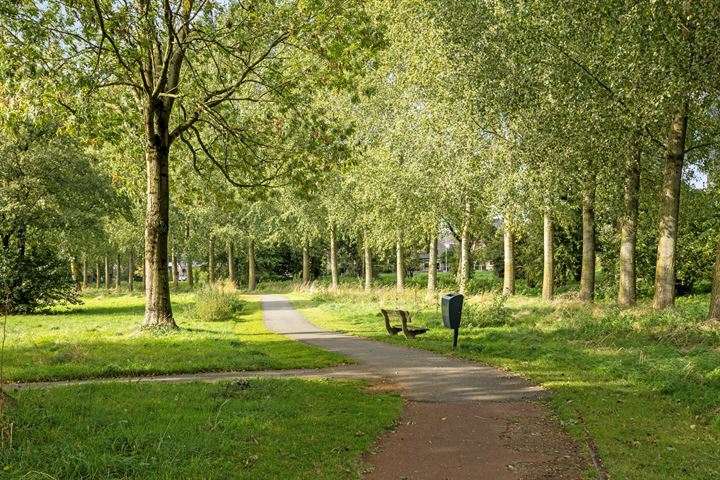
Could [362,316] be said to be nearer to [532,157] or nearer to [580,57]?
[532,157]

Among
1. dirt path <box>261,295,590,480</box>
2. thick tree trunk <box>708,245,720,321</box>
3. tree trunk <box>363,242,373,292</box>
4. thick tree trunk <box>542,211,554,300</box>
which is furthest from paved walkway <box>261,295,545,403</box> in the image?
tree trunk <box>363,242,373,292</box>

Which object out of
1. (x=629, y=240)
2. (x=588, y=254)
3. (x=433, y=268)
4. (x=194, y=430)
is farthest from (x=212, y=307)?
Result: (x=629, y=240)

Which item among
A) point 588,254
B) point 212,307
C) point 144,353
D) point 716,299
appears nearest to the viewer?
point 144,353

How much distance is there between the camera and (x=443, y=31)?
21391mm

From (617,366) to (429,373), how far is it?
363cm

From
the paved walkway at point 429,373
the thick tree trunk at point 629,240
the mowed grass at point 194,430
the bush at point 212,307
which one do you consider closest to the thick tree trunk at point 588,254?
the thick tree trunk at point 629,240

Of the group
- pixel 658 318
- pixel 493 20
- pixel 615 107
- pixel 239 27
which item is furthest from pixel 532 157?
pixel 239 27

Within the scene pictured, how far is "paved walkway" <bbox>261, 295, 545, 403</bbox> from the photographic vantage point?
8.77 m

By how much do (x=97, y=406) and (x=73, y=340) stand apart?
25.9ft

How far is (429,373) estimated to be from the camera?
10.4m

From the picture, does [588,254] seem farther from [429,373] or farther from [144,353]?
[144,353]

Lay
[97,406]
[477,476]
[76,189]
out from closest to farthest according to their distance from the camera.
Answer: [477,476], [97,406], [76,189]

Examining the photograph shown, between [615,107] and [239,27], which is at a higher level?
[239,27]

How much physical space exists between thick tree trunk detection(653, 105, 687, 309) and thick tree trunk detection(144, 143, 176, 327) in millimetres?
14081
